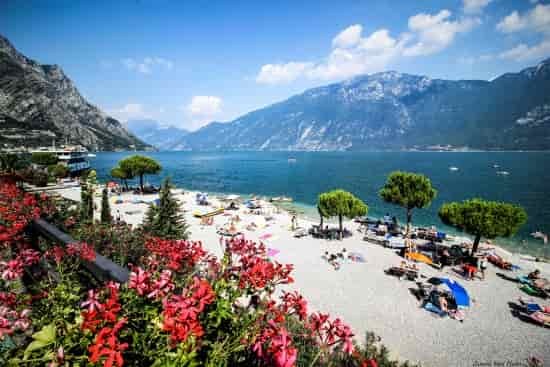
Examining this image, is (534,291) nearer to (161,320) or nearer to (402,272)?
(402,272)

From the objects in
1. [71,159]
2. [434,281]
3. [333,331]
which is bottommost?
[434,281]

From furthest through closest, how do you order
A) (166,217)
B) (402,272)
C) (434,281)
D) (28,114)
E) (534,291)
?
(28,114) → (402,272) → (434,281) → (166,217) → (534,291)

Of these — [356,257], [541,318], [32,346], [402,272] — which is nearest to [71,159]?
[356,257]

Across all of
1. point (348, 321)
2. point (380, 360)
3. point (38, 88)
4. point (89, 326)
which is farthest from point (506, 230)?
point (38, 88)

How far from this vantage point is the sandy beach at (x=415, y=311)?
9.55 meters

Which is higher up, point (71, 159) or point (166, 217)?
point (71, 159)

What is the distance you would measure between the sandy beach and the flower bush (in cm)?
A: 943

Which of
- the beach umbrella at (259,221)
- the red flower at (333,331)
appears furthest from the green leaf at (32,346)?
the beach umbrella at (259,221)

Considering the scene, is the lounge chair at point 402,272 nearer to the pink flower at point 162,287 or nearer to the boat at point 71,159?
the pink flower at point 162,287

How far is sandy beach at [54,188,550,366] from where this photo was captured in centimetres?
955

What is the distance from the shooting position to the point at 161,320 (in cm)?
125

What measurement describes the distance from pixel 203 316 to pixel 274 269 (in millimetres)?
701

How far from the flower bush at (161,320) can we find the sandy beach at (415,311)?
9431 millimetres

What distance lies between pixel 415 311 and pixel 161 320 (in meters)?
14.1
